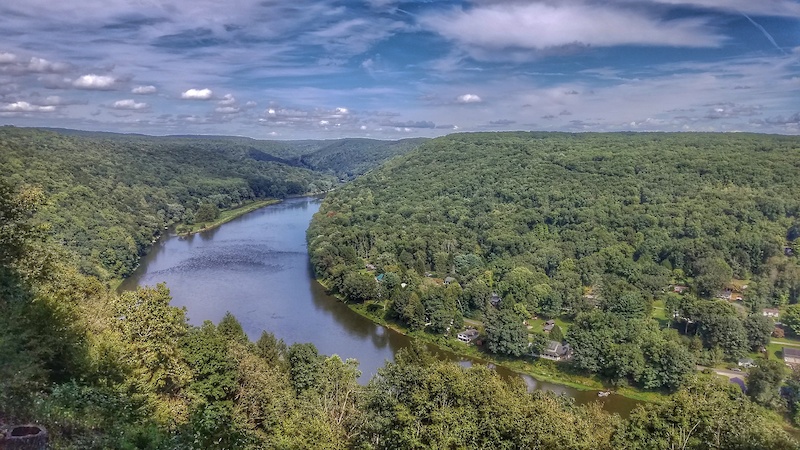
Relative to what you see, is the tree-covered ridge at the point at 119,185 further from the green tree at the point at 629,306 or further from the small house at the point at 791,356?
the small house at the point at 791,356

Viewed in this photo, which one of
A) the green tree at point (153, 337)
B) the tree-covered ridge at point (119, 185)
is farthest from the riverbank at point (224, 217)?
the green tree at point (153, 337)

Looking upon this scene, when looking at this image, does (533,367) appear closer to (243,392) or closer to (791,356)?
(791,356)

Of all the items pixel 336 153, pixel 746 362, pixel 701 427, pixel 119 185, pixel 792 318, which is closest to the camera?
pixel 701 427

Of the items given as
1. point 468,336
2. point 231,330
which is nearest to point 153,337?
point 231,330

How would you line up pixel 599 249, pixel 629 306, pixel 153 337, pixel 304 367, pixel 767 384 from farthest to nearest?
pixel 599 249
pixel 629 306
pixel 767 384
pixel 304 367
pixel 153 337

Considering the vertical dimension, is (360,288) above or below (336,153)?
below

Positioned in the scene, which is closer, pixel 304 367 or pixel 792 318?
pixel 304 367

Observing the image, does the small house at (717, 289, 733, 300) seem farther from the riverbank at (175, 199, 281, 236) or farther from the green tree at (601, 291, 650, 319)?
the riverbank at (175, 199, 281, 236)
